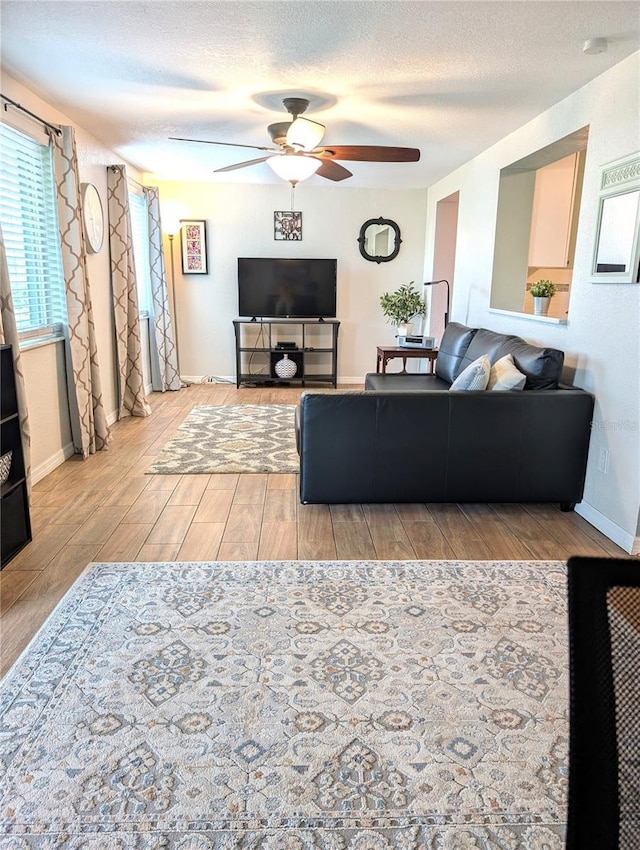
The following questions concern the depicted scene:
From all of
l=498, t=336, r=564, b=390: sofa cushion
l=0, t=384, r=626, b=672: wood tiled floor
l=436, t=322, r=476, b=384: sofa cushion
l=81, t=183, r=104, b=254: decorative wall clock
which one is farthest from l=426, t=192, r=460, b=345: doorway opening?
l=0, t=384, r=626, b=672: wood tiled floor

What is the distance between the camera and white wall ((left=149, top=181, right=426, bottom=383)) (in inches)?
261

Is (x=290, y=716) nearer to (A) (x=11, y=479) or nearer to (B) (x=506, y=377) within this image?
(A) (x=11, y=479)

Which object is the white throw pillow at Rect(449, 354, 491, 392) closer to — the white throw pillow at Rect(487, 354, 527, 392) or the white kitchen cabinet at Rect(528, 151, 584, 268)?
the white throw pillow at Rect(487, 354, 527, 392)

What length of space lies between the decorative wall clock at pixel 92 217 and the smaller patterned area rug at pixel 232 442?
64.0 inches

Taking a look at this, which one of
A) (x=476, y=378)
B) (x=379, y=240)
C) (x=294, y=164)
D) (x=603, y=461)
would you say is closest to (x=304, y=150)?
(x=294, y=164)

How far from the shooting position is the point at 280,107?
3.62 meters

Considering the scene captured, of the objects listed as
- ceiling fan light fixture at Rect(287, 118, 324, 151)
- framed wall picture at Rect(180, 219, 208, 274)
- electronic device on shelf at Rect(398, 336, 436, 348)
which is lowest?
electronic device on shelf at Rect(398, 336, 436, 348)

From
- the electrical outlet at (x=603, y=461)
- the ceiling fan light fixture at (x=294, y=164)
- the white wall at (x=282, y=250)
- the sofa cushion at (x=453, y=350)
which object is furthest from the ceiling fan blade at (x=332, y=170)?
the electrical outlet at (x=603, y=461)

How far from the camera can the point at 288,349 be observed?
6.66 meters

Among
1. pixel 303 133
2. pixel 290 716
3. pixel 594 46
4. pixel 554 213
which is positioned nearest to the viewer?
pixel 290 716

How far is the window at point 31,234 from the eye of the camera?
132 inches

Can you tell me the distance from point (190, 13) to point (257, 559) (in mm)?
2346

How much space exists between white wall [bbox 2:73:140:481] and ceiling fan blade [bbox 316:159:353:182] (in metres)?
1.80

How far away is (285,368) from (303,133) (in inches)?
133
